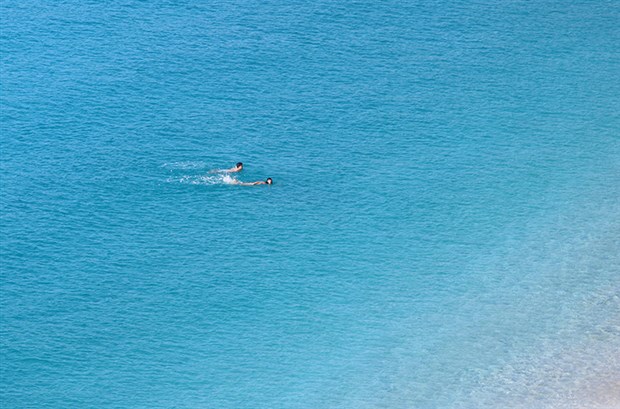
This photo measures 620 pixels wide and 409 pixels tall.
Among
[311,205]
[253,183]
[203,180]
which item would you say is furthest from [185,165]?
[311,205]

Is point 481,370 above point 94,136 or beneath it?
beneath

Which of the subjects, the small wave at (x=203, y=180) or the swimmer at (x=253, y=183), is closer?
the swimmer at (x=253, y=183)

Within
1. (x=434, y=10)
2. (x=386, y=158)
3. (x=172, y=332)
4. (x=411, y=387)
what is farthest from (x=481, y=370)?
(x=434, y=10)

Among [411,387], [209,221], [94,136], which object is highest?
[94,136]

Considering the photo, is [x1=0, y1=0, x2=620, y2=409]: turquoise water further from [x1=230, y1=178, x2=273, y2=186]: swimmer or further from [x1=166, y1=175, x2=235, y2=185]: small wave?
[x1=230, y1=178, x2=273, y2=186]: swimmer

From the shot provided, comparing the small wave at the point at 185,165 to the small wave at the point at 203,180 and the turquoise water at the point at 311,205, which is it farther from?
the small wave at the point at 203,180

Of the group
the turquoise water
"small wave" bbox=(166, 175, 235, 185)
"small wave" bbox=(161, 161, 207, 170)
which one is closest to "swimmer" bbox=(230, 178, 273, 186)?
"small wave" bbox=(166, 175, 235, 185)

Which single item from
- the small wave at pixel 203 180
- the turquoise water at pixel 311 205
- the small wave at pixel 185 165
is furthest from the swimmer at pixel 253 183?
the small wave at pixel 185 165

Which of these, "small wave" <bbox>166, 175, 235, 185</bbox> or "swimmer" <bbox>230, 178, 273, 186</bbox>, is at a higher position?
"small wave" <bbox>166, 175, 235, 185</bbox>

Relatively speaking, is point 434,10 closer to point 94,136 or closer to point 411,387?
point 94,136
